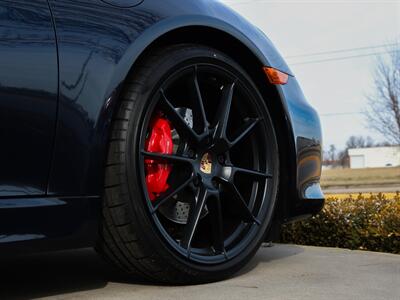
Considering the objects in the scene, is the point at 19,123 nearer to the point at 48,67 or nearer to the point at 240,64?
the point at 48,67

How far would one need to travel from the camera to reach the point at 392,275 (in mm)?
3006

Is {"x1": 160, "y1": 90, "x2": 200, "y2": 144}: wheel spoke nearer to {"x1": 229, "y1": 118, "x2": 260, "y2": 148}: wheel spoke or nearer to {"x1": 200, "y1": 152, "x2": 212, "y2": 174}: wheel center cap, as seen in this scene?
{"x1": 200, "y1": 152, "x2": 212, "y2": 174}: wheel center cap

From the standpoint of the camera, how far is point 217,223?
277 centimetres

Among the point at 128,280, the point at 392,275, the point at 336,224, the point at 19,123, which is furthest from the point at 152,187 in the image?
the point at 336,224

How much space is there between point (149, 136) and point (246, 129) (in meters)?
0.55

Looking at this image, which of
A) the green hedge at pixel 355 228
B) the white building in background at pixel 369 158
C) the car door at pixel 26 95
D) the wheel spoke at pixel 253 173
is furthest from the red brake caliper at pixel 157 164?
the white building in background at pixel 369 158

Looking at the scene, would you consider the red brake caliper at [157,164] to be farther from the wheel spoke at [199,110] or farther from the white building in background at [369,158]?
the white building in background at [369,158]

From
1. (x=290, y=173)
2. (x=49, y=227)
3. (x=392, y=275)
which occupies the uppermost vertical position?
(x=290, y=173)

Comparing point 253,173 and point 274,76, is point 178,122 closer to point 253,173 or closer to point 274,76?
point 253,173

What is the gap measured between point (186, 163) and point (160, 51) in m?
0.56

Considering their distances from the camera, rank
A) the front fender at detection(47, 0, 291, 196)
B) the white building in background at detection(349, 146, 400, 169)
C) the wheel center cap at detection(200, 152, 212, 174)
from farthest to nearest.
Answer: the white building in background at detection(349, 146, 400, 169)
the wheel center cap at detection(200, 152, 212, 174)
the front fender at detection(47, 0, 291, 196)

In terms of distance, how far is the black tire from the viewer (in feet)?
7.72

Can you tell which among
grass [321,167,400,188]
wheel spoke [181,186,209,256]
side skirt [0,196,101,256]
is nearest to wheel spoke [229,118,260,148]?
wheel spoke [181,186,209,256]

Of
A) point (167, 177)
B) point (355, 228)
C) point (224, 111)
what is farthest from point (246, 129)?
point (355, 228)
